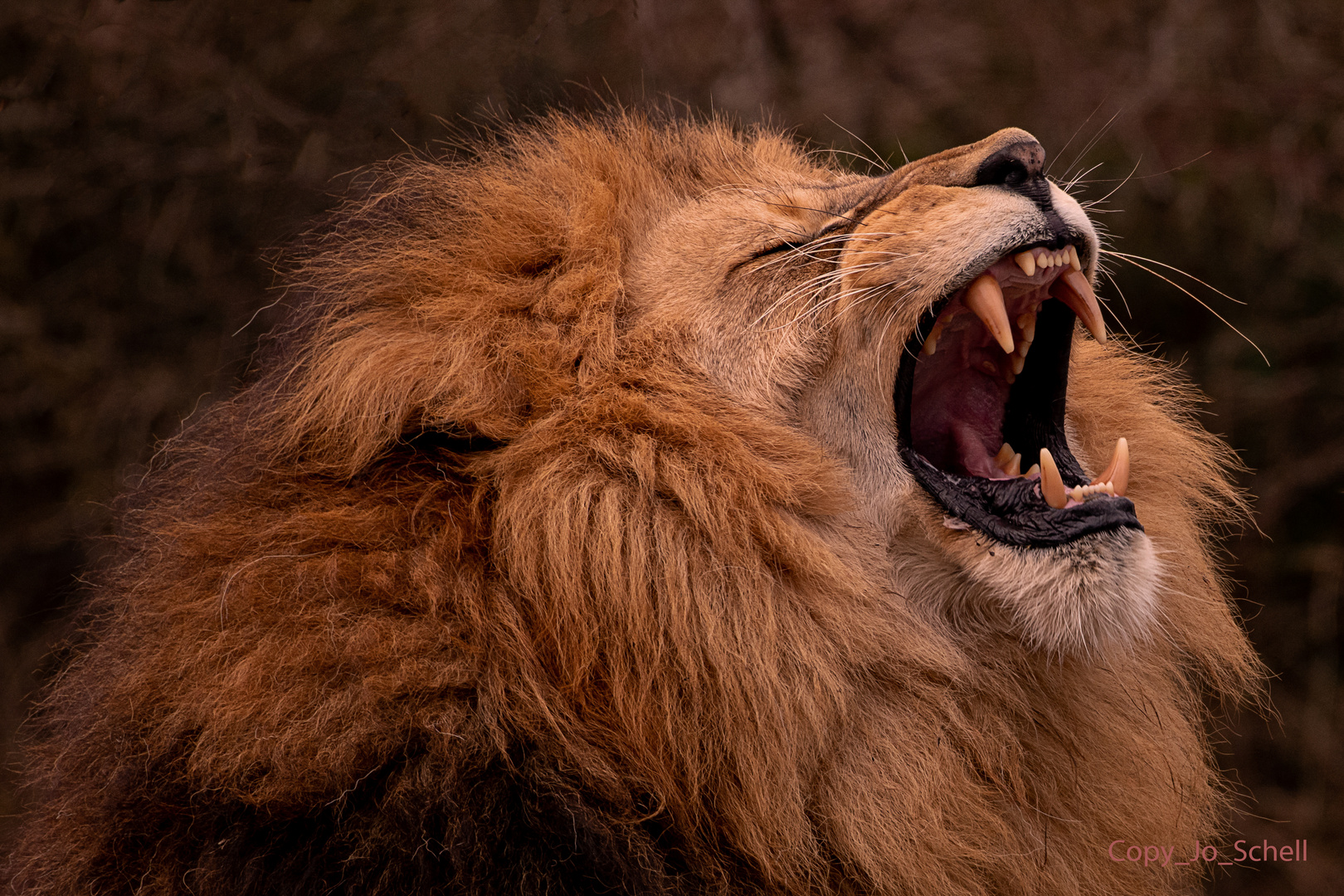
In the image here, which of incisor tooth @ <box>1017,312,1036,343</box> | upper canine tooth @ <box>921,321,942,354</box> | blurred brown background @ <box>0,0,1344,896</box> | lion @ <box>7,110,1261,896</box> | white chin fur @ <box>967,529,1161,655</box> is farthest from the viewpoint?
blurred brown background @ <box>0,0,1344,896</box>

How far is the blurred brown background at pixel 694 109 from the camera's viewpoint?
12.9 feet

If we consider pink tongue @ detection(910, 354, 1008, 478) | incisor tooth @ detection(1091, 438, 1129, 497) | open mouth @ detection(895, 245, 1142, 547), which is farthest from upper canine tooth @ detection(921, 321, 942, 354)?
incisor tooth @ detection(1091, 438, 1129, 497)

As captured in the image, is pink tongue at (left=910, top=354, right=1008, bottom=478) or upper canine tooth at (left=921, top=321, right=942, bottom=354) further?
pink tongue at (left=910, top=354, right=1008, bottom=478)

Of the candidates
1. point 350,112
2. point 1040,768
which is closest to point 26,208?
point 350,112

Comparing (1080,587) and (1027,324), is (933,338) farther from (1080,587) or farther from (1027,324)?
(1080,587)

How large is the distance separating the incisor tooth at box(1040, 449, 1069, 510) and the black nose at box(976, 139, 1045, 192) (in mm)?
461

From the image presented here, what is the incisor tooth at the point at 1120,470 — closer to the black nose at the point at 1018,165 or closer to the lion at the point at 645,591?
the lion at the point at 645,591

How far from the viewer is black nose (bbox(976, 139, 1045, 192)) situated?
2066 mm

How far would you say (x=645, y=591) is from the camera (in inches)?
74.7

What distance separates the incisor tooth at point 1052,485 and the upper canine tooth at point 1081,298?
10.7 inches

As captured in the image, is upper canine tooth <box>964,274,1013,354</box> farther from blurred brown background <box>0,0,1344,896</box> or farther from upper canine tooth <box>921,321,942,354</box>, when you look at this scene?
blurred brown background <box>0,0,1344,896</box>

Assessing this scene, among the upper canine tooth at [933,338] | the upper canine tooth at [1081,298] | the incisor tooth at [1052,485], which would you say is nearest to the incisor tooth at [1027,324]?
the upper canine tooth at [1081,298]

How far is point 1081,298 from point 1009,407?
1.06 ft

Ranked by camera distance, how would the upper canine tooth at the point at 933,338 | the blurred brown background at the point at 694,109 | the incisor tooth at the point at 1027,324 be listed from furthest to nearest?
1. the blurred brown background at the point at 694,109
2. the incisor tooth at the point at 1027,324
3. the upper canine tooth at the point at 933,338
